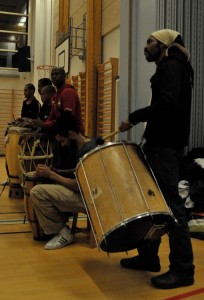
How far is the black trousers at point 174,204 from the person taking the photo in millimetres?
2256

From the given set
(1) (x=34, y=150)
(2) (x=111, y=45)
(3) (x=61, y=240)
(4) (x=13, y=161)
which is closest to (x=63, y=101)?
(1) (x=34, y=150)

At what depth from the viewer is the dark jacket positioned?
2.19m

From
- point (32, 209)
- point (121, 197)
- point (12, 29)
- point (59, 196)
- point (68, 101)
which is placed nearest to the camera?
point (121, 197)

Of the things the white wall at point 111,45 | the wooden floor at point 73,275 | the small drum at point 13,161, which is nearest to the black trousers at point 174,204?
the wooden floor at point 73,275

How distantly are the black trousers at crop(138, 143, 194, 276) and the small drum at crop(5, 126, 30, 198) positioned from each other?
9.70ft

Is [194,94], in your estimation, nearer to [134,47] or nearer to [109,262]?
[134,47]

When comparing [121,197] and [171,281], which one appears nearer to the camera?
[121,197]

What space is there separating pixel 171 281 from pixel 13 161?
3.20m

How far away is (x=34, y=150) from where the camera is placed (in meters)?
4.23

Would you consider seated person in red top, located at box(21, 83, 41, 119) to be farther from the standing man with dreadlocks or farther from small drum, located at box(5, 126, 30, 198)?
the standing man with dreadlocks

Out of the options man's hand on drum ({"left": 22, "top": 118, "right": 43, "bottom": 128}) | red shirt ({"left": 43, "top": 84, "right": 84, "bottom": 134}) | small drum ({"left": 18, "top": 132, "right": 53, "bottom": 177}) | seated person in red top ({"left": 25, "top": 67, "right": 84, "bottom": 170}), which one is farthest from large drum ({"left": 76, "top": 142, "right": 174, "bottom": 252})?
small drum ({"left": 18, "top": 132, "right": 53, "bottom": 177})

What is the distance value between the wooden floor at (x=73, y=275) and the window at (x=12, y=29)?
10.2 meters

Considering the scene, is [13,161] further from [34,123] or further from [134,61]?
[134,61]

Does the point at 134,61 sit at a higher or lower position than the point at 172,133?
higher
